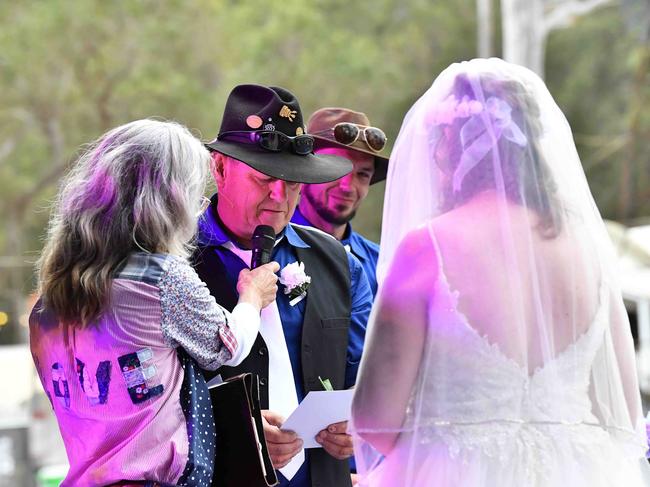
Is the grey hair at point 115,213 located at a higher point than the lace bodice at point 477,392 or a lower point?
higher

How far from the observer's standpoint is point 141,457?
2547 millimetres

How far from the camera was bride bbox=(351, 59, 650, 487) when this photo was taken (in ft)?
8.12

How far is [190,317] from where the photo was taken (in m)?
2.63

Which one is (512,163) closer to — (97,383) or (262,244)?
(262,244)

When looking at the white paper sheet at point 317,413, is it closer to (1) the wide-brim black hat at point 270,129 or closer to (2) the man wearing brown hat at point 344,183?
(1) the wide-brim black hat at point 270,129

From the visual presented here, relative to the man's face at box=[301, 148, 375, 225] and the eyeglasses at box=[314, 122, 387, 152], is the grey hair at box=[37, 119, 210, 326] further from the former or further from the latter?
the eyeglasses at box=[314, 122, 387, 152]

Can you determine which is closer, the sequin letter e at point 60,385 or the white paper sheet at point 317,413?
the sequin letter e at point 60,385

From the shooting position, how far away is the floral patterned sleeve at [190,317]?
261cm

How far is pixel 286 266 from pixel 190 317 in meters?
0.69

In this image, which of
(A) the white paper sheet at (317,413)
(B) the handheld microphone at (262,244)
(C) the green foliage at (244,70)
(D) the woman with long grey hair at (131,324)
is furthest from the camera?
(C) the green foliage at (244,70)

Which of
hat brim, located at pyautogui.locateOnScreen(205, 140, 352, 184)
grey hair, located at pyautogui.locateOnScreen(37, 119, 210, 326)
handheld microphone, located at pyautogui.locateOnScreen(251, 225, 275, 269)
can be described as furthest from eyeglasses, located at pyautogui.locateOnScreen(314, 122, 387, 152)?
grey hair, located at pyautogui.locateOnScreen(37, 119, 210, 326)

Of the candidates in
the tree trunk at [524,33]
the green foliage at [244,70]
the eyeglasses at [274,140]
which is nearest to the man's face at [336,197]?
the eyeglasses at [274,140]

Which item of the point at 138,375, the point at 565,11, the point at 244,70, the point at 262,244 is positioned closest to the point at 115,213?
the point at 138,375

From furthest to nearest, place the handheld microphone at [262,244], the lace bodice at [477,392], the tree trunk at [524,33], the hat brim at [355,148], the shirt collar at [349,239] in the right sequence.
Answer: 1. the tree trunk at [524,33]
2. the hat brim at [355,148]
3. the shirt collar at [349,239]
4. the handheld microphone at [262,244]
5. the lace bodice at [477,392]
